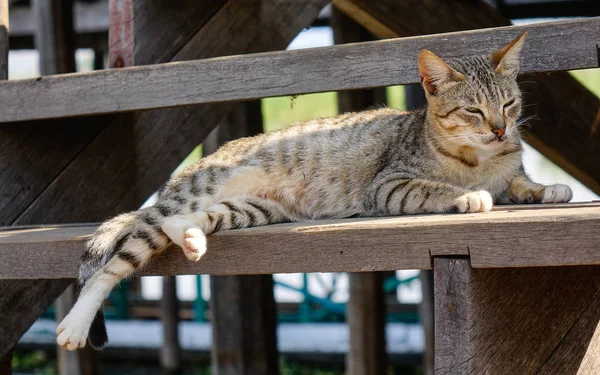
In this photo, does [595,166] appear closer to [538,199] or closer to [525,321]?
[538,199]

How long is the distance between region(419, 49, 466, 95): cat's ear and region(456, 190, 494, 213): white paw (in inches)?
18.9

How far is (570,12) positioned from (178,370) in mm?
5064

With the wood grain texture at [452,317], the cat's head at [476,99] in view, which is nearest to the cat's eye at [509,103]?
the cat's head at [476,99]

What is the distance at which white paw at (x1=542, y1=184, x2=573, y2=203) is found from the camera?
3.31 meters

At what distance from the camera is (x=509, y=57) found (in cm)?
324

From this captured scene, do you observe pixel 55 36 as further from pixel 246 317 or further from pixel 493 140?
pixel 493 140

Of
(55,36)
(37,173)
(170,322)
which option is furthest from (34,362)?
(37,173)

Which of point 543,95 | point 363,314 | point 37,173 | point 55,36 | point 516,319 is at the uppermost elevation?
point 55,36

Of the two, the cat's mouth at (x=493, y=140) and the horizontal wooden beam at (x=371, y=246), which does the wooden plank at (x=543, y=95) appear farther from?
the horizontal wooden beam at (x=371, y=246)

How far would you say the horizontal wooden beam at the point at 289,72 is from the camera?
293cm

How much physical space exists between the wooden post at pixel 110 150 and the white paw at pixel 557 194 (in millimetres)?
1531

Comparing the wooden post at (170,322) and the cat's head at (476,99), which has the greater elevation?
the cat's head at (476,99)

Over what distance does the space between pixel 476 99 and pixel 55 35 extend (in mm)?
3799

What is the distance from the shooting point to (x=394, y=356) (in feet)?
29.3
